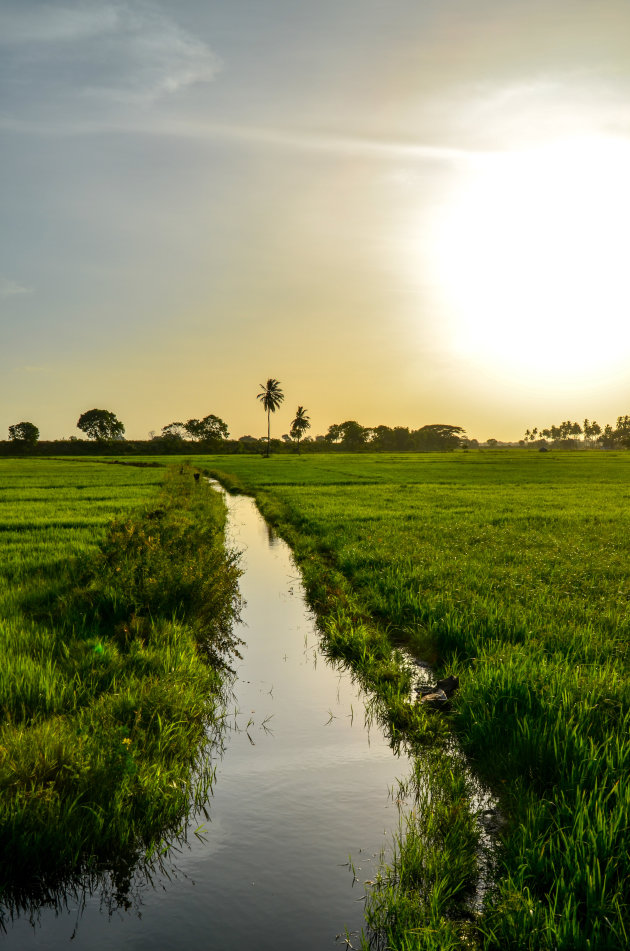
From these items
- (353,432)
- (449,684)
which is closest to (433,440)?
(353,432)

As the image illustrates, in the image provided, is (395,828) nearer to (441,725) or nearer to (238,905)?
(238,905)

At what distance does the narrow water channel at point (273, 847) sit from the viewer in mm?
3066

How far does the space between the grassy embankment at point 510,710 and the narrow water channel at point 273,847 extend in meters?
0.28

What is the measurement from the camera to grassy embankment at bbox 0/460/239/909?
11.5ft

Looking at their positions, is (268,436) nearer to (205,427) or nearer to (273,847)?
(205,427)

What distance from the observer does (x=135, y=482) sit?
1377 inches

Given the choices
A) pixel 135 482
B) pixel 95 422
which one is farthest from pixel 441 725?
pixel 95 422

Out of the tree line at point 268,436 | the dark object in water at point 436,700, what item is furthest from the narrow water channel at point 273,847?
the tree line at point 268,436

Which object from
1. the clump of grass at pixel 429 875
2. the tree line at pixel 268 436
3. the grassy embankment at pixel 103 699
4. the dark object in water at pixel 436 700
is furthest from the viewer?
the tree line at pixel 268 436

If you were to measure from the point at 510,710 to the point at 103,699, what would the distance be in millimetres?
3418

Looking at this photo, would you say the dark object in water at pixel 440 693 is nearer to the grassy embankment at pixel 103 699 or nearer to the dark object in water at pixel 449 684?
the dark object in water at pixel 449 684

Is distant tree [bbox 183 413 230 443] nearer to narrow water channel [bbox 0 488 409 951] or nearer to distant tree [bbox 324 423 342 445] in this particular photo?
distant tree [bbox 324 423 342 445]

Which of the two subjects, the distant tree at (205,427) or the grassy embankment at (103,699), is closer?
the grassy embankment at (103,699)

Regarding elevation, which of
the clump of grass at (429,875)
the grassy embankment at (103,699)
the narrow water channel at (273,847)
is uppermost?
the grassy embankment at (103,699)
